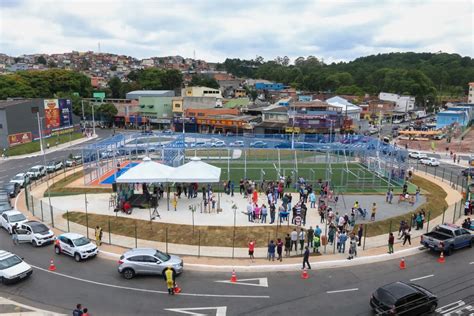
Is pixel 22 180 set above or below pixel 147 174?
below

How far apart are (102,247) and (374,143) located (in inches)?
1202

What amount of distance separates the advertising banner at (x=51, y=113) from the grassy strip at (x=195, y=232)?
5518cm

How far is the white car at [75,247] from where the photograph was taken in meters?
20.5

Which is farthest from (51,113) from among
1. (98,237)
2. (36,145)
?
(98,237)

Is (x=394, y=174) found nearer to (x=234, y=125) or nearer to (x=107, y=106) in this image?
(x=234, y=125)

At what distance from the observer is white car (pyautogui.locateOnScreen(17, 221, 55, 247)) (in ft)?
74.4

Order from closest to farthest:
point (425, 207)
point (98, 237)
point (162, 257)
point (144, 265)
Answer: point (144, 265) → point (162, 257) → point (98, 237) → point (425, 207)

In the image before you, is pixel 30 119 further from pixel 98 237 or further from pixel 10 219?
pixel 98 237

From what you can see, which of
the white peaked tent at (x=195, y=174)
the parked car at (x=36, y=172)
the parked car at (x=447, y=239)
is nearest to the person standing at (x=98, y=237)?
the white peaked tent at (x=195, y=174)

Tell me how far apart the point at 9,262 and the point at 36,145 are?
52519 mm

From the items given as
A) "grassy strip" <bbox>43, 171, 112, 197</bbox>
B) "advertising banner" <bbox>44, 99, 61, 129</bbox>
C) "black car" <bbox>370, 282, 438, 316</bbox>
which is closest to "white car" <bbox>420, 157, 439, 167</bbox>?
"black car" <bbox>370, 282, 438, 316</bbox>

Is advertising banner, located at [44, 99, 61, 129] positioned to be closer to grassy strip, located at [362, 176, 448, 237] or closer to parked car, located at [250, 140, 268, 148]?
parked car, located at [250, 140, 268, 148]

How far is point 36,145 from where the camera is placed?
65125 millimetres

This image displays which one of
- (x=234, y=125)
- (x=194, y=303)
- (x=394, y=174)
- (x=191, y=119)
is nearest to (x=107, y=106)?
(x=191, y=119)
